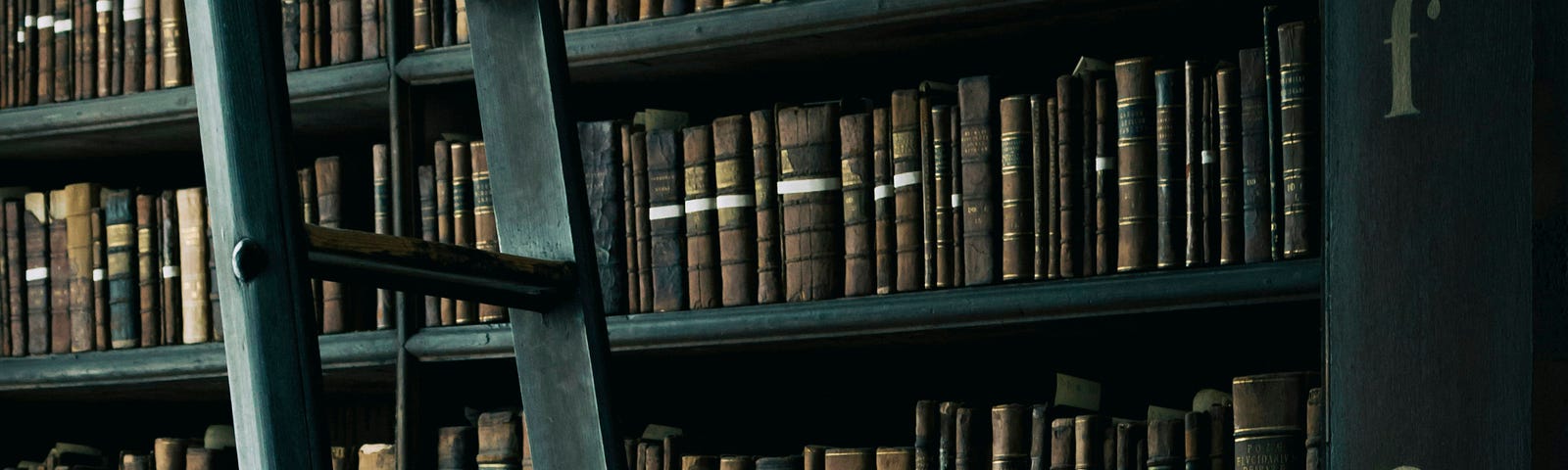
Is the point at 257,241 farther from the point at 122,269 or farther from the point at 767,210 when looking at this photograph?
the point at 122,269

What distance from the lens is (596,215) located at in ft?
5.49

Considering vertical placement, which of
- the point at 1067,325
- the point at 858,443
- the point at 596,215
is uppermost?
the point at 596,215

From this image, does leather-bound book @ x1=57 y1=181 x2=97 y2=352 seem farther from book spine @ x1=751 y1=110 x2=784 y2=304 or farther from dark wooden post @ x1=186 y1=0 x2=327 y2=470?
dark wooden post @ x1=186 y1=0 x2=327 y2=470

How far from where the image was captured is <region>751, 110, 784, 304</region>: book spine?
1.61 m

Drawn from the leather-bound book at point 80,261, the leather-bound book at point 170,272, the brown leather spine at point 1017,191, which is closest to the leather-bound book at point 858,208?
the brown leather spine at point 1017,191

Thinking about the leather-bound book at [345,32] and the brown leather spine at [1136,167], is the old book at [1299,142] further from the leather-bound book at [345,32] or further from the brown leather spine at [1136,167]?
the leather-bound book at [345,32]

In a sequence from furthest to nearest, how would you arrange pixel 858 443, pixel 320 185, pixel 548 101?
pixel 858 443, pixel 320 185, pixel 548 101

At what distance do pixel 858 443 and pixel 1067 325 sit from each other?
46 cm

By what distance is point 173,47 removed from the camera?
186 centimetres

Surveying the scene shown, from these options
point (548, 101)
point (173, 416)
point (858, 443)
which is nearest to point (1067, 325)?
point (858, 443)

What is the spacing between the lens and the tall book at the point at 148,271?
187 centimetres

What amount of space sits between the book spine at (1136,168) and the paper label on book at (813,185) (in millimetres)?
274

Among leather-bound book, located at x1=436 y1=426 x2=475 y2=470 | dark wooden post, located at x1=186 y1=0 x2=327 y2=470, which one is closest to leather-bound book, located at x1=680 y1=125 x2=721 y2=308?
leather-bound book, located at x1=436 y1=426 x2=475 y2=470

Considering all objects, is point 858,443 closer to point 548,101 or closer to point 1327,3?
point 1327,3
